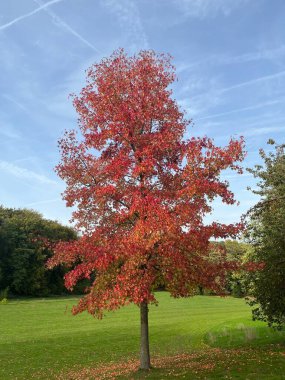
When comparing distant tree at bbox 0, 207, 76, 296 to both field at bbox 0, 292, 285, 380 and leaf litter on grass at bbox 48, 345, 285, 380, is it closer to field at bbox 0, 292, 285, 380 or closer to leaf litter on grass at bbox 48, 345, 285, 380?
field at bbox 0, 292, 285, 380

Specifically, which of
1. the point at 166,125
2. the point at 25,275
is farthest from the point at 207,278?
the point at 25,275

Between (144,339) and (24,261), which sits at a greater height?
(24,261)

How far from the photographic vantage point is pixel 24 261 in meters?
88.2

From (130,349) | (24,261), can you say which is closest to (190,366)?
(130,349)

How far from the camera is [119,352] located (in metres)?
27.5

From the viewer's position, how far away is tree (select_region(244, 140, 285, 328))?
827 inches

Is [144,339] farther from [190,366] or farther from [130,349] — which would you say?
[130,349]

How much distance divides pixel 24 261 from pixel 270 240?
245 ft

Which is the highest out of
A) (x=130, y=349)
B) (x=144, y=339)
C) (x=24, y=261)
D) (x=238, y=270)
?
(x=24, y=261)

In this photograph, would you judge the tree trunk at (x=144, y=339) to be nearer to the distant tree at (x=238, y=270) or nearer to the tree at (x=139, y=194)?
the tree at (x=139, y=194)

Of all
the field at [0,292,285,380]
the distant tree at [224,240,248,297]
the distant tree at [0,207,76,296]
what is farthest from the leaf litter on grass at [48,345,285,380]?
the distant tree at [0,207,76,296]

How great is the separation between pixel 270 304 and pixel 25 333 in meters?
24.3

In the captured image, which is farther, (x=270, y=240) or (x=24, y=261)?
(x=24, y=261)

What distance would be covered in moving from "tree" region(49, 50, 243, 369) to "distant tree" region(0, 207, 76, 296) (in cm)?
6933
